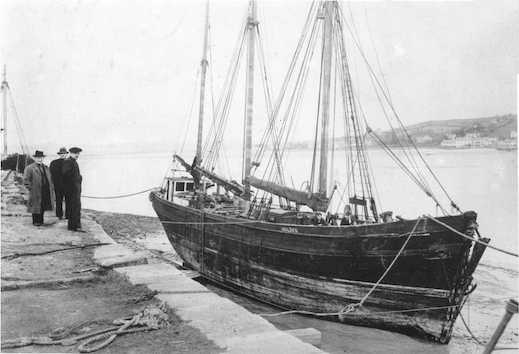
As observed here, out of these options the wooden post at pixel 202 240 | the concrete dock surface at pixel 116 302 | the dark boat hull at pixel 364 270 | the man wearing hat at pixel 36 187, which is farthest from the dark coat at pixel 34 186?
the wooden post at pixel 202 240

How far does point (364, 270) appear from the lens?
8.70 meters

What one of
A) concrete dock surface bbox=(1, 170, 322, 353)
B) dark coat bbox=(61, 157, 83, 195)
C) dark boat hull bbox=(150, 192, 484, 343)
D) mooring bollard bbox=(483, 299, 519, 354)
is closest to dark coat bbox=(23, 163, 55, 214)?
dark coat bbox=(61, 157, 83, 195)

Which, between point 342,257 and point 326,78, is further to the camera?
point 326,78

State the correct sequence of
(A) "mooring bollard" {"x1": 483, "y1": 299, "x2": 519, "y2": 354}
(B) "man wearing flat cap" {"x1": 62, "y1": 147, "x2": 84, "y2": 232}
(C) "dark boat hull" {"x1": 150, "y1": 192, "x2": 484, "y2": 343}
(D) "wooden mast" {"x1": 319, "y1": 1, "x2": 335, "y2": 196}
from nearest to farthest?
1. (A) "mooring bollard" {"x1": 483, "y1": 299, "x2": 519, "y2": 354}
2. (C) "dark boat hull" {"x1": 150, "y1": 192, "x2": 484, "y2": 343}
3. (B) "man wearing flat cap" {"x1": 62, "y1": 147, "x2": 84, "y2": 232}
4. (D) "wooden mast" {"x1": 319, "y1": 1, "x2": 335, "y2": 196}

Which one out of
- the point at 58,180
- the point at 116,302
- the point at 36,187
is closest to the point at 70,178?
the point at 36,187

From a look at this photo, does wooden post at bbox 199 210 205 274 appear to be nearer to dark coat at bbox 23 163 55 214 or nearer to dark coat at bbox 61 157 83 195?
dark coat at bbox 61 157 83 195

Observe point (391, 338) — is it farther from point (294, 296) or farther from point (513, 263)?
point (513, 263)

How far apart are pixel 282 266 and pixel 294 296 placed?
80 cm

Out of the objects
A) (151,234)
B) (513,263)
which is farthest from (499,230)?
(151,234)

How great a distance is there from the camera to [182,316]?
148 inches

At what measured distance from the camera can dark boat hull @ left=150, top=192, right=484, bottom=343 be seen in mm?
8000

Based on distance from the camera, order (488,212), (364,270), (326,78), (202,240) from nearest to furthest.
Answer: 1. (364,270)
2. (326,78)
3. (202,240)
4. (488,212)

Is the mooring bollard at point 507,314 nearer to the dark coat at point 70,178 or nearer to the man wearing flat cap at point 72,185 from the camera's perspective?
the man wearing flat cap at point 72,185

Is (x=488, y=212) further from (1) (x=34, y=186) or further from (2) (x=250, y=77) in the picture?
(1) (x=34, y=186)
